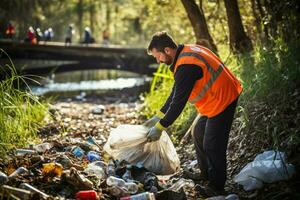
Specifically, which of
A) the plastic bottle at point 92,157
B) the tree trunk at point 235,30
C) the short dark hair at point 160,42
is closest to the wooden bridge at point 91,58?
A: the tree trunk at point 235,30

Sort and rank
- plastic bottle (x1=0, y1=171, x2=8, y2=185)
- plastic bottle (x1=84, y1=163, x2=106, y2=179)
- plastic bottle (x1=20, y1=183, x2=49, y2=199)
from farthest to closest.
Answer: plastic bottle (x1=84, y1=163, x2=106, y2=179) → plastic bottle (x1=0, y1=171, x2=8, y2=185) → plastic bottle (x1=20, y1=183, x2=49, y2=199)

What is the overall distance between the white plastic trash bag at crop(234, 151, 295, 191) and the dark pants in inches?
9.7

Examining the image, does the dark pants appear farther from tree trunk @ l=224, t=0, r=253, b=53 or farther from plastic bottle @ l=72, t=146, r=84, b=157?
tree trunk @ l=224, t=0, r=253, b=53

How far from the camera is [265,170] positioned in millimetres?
4430

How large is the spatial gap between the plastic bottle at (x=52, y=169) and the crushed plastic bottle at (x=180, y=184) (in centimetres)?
112

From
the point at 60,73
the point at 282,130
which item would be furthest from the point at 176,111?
the point at 60,73

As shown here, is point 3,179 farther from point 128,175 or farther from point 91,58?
point 91,58

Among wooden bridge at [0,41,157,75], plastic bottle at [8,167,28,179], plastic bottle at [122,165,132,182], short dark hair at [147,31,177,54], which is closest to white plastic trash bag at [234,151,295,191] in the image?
plastic bottle at [122,165,132,182]

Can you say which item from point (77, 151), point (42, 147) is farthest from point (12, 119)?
point (77, 151)

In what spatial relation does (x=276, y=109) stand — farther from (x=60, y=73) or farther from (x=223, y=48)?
(x=60, y=73)

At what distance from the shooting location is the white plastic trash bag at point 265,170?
437 centimetres

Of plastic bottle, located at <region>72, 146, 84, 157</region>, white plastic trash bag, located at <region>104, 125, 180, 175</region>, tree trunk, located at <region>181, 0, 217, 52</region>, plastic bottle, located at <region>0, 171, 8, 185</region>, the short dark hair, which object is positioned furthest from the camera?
tree trunk, located at <region>181, 0, 217, 52</region>

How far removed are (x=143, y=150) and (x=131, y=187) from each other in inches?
35.8

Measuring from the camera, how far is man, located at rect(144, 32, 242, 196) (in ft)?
14.0
